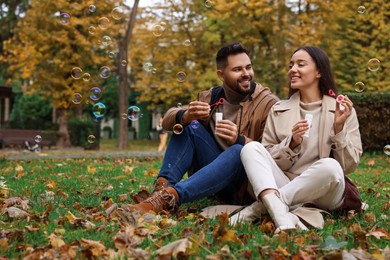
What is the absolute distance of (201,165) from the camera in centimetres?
438

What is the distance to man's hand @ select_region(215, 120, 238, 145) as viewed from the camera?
3945 mm

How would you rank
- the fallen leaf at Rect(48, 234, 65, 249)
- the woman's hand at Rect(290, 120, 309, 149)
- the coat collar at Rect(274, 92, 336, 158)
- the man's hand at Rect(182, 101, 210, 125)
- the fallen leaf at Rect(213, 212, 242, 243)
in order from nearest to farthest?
the fallen leaf at Rect(48, 234, 65, 249)
the fallen leaf at Rect(213, 212, 242, 243)
the woman's hand at Rect(290, 120, 309, 149)
the coat collar at Rect(274, 92, 336, 158)
the man's hand at Rect(182, 101, 210, 125)

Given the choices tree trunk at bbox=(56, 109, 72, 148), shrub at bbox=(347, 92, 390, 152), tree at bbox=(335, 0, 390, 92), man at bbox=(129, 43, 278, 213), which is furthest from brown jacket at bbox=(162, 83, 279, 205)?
tree trunk at bbox=(56, 109, 72, 148)

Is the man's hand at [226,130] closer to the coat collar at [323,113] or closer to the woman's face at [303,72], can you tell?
the coat collar at [323,113]

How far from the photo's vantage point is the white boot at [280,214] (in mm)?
3303

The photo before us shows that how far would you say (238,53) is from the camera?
439 centimetres

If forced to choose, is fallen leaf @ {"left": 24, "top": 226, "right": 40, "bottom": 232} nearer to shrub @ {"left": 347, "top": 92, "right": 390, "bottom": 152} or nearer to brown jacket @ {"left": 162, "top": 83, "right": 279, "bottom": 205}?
brown jacket @ {"left": 162, "top": 83, "right": 279, "bottom": 205}

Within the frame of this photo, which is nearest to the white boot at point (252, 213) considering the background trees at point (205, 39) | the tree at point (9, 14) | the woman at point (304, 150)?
the woman at point (304, 150)

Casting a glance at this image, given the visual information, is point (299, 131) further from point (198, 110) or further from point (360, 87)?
point (360, 87)

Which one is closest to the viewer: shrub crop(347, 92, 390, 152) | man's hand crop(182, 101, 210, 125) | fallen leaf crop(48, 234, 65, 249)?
fallen leaf crop(48, 234, 65, 249)

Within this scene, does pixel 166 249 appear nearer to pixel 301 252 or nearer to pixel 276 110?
pixel 301 252

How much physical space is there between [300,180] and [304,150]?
0.38 meters

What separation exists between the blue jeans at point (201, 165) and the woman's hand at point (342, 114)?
0.68m

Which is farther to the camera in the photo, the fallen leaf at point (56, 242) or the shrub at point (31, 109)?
the shrub at point (31, 109)
